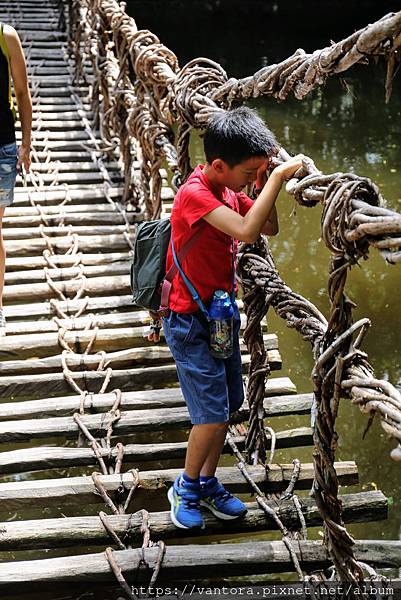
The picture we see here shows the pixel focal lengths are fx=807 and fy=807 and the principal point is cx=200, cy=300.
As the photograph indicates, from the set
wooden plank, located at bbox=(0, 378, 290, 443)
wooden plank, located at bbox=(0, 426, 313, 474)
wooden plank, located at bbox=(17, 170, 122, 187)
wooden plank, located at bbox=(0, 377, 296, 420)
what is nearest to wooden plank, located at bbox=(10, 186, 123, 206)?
wooden plank, located at bbox=(17, 170, 122, 187)

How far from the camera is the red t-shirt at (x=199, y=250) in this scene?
2098 millimetres

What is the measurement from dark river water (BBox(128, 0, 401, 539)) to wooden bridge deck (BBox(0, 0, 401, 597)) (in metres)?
0.53

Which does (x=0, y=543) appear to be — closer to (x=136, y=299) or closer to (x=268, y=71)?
(x=136, y=299)

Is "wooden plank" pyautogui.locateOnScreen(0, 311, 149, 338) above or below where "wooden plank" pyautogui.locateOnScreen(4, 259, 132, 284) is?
below

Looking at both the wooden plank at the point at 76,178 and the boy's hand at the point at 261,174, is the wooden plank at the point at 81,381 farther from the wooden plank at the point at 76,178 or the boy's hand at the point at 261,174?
the wooden plank at the point at 76,178

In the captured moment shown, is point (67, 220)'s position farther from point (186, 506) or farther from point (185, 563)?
point (185, 563)

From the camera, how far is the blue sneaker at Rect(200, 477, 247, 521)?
2.33 m

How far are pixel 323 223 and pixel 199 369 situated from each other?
2.31 feet

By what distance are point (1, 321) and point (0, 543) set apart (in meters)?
1.31

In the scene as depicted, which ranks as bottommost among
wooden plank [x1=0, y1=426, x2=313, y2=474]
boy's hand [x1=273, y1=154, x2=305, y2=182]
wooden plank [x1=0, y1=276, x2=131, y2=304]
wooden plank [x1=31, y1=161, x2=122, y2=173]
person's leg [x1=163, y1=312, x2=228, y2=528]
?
wooden plank [x1=0, y1=426, x2=313, y2=474]

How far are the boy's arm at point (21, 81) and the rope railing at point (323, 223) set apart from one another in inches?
21.9

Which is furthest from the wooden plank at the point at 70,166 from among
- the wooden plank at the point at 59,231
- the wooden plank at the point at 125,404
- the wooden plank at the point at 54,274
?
the wooden plank at the point at 125,404

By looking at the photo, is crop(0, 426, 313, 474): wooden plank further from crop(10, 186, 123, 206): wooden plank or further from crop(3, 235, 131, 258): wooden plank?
crop(10, 186, 123, 206): wooden plank

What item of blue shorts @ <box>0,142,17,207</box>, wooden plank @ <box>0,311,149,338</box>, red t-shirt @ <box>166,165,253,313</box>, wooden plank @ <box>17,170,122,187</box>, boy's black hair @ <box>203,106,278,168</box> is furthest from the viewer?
wooden plank @ <box>17,170,122,187</box>
